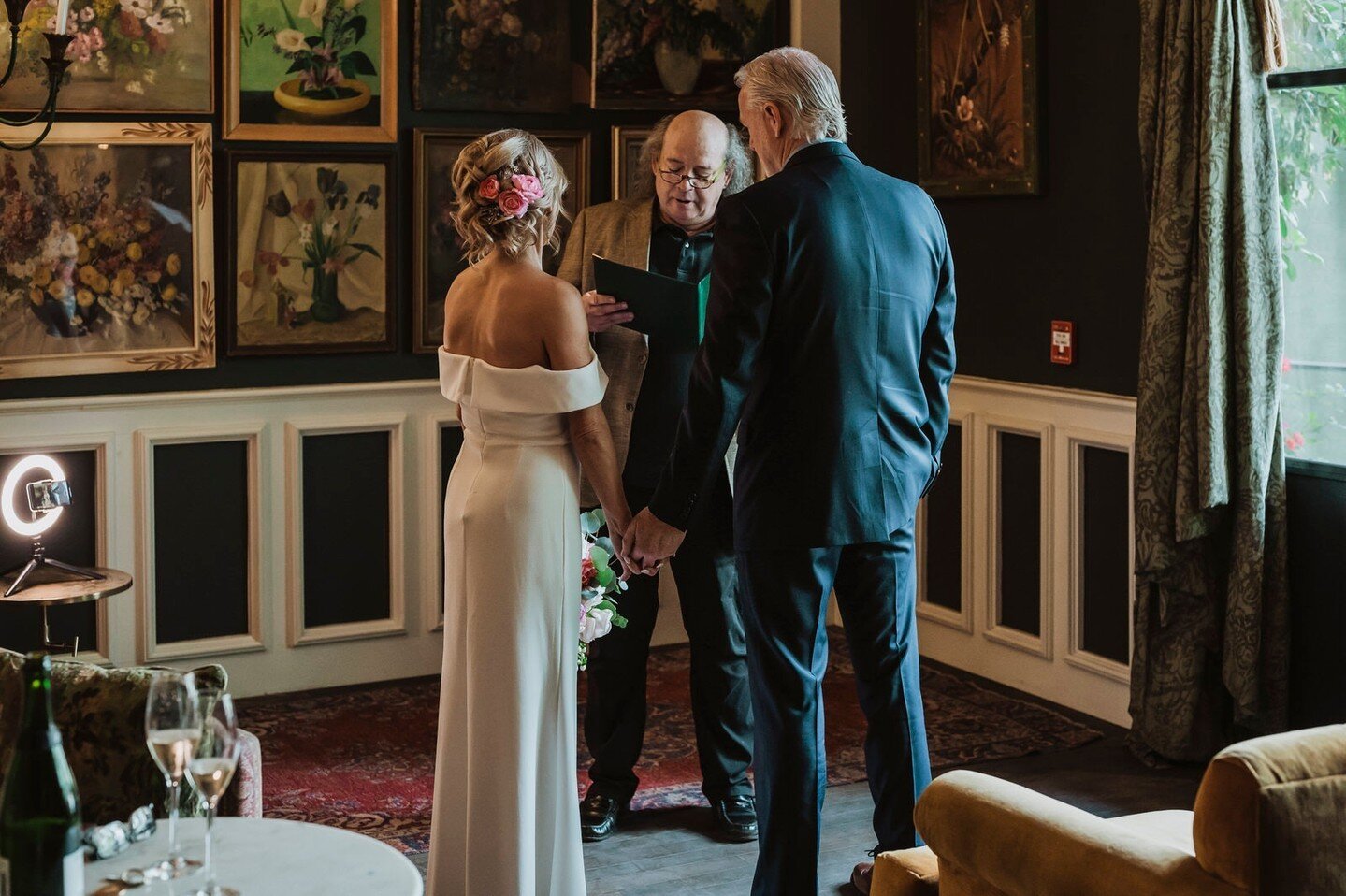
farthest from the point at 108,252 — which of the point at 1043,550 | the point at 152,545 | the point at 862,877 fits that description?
the point at 1043,550

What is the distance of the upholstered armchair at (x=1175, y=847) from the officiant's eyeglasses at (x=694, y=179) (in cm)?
188

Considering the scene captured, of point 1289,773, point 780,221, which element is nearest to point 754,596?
point 780,221

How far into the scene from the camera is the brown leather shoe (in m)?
3.60

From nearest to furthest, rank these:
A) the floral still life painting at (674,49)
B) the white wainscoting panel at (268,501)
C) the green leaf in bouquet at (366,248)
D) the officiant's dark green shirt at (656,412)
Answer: the officiant's dark green shirt at (656,412) → the white wainscoting panel at (268,501) → the green leaf in bouquet at (366,248) → the floral still life painting at (674,49)

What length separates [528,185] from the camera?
3039 mm

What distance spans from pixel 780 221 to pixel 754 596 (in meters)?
0.73

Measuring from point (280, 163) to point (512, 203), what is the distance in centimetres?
232

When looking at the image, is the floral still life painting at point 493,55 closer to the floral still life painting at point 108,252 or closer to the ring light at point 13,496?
the floral still life painting at point 108,252

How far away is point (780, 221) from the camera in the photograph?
9.73 feet

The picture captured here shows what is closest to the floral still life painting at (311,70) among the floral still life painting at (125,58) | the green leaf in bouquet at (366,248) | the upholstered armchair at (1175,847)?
the floral still life painting at (125,58)

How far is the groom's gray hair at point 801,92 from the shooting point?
10.2ft

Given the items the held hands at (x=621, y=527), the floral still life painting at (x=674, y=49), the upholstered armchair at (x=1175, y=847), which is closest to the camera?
the upholstered armchair at (x=1175, y=847)

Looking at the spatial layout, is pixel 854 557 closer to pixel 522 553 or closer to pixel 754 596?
pixel 754 596

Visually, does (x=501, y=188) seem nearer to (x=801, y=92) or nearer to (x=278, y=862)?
(x=801, y=92)
